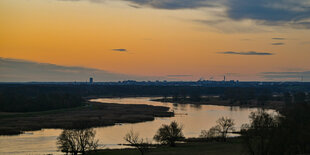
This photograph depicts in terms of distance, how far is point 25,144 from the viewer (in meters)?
49.7

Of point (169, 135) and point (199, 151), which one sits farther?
point (169, 135)

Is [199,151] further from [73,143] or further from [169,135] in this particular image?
[73,143]

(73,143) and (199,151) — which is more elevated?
(73,143)

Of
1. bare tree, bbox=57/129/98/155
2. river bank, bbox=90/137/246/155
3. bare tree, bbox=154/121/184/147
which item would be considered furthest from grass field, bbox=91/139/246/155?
bare tree, bbox=154/121/184/147

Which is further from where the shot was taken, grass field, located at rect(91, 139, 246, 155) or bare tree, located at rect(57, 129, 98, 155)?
bare tree, located at rect(57, 129, 98, 155)

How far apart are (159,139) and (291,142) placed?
18.8 metres

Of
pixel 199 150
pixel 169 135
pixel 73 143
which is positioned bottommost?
pixel 199 150

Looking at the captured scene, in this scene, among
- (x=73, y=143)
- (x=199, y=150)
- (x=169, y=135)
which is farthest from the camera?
(x=169, y=135)

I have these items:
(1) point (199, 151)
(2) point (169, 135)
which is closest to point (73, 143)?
(2) point (169, 135)

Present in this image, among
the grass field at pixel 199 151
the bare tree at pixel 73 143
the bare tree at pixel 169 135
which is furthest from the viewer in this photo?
the bare tree at pixel 169 135

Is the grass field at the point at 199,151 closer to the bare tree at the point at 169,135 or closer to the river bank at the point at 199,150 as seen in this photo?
the river bank at the point at 199,150

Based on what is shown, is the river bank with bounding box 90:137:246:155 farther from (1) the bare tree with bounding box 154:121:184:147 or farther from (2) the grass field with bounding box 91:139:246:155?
(1) the bare tree with bounding box 154:121:184:147

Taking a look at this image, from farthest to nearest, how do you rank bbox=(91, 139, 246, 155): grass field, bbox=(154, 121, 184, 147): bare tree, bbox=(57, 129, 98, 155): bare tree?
1. bbox=(154, 121, 184, 147): bare tree
2. bbox=(57, 129, 98, 155): bare tree
3. bbox=(91, 139, 246, 155): grass field

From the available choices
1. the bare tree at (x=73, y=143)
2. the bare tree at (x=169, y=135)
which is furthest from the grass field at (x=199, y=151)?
the bare tree at (x=169, y=135)
